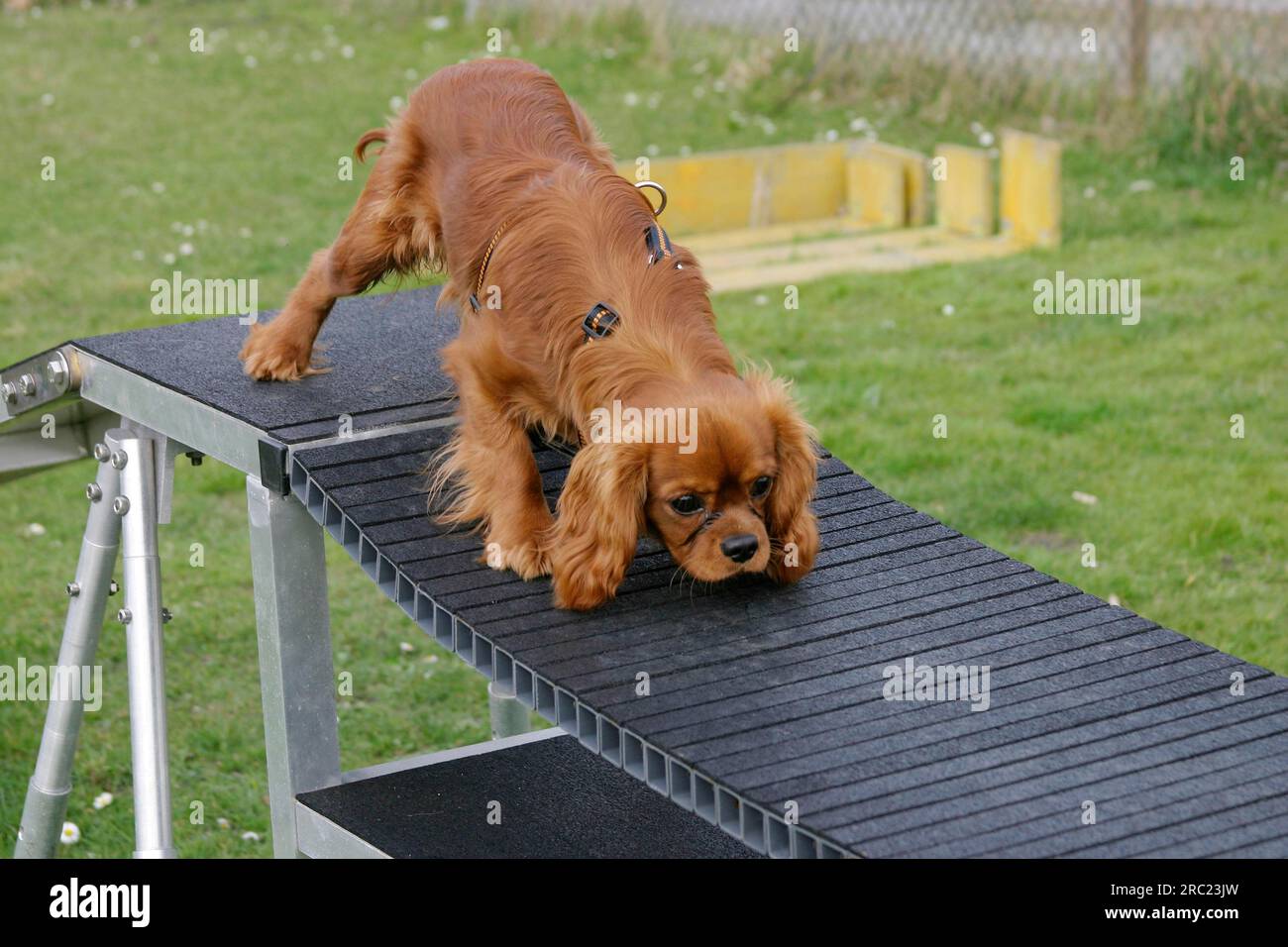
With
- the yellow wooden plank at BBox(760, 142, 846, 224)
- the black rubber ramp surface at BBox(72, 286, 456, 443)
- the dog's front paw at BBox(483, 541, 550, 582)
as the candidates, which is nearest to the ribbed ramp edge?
the dog's front paw at BBox(483, 541, 550, 582)

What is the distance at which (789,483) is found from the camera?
3215 millimetres

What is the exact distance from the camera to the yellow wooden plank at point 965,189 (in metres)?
8.52

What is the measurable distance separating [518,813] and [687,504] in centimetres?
88

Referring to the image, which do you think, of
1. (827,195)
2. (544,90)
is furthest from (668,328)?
(827,195)

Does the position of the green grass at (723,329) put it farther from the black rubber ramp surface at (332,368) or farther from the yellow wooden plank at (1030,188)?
the black rubber ramp surface at (332,368)

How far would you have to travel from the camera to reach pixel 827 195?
9.23 meters

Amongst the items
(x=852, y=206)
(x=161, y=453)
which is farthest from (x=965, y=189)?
(x=161, y=453)

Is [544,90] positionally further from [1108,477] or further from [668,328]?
[1108,477]

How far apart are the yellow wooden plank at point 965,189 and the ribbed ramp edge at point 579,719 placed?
5747 millimetres

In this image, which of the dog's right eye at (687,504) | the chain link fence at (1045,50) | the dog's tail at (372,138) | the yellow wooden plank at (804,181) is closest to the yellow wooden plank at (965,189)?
the yellow wooden plank at (804,181)

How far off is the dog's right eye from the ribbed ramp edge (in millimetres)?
Answer: 412

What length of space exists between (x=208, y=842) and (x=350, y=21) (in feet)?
34.9

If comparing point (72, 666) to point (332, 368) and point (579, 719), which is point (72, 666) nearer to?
point (332, 368)

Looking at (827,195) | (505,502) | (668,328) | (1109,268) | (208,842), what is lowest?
(208,842)
